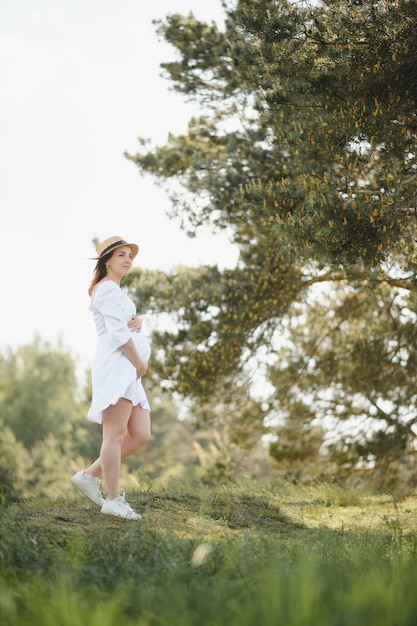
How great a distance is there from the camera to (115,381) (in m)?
5.80

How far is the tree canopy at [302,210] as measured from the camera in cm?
778

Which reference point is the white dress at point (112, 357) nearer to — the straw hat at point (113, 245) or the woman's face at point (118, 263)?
the woman's face at point (118, 263)

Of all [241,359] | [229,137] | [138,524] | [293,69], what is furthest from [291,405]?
[138,524]

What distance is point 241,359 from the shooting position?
12.5m

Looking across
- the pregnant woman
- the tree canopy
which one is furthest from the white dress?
the tree canopy

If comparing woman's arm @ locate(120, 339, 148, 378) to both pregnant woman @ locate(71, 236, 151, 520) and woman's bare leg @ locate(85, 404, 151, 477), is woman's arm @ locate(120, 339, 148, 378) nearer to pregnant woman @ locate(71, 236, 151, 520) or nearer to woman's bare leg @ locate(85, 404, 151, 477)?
pregnant woman @ locate(71, 236, 151, 520)

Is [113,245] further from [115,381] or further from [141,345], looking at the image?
[115,381]

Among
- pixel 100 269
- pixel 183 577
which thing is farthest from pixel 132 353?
pixel 183 577

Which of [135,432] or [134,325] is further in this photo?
[135,432]

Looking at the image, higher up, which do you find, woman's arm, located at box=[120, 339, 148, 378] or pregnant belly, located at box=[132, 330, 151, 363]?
pregnant belly, located at box=[132, 330, 151, 363]

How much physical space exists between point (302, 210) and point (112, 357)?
3259mm

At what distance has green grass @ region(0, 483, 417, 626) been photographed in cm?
322

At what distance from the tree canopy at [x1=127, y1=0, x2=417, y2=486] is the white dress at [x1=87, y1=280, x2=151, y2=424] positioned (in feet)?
9.23

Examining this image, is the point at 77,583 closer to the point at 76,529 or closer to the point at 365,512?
the point at 76,529
